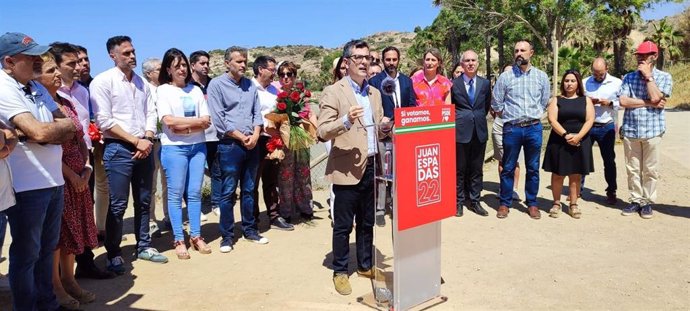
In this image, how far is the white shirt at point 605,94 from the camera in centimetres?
729

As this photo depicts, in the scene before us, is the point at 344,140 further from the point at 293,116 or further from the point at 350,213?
the point at 293,116

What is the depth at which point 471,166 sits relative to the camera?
22.8 feet

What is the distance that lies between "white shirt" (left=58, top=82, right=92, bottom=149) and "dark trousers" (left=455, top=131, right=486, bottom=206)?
14.0 ft

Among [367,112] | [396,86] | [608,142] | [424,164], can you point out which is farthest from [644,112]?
[424,164]

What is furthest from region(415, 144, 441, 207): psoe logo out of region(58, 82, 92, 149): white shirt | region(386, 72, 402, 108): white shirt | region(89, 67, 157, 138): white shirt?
region(58, 82, 92, 149): white shirt

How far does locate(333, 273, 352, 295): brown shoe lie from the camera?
14.0ft

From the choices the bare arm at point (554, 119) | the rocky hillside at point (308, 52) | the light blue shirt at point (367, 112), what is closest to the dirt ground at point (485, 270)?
the bare arm at point (554, 119)

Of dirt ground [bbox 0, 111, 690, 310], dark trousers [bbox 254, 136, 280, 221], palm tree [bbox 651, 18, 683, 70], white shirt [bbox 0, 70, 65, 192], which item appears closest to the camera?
white shirt [bbox 0, 70, 65, 192]

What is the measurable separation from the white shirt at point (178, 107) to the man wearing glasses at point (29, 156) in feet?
5.11

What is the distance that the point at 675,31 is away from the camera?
38.3m

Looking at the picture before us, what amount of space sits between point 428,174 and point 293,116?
2.48 metres

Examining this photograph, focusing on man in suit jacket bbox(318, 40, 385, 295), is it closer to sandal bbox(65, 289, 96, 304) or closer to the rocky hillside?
sandal bbox(65, 289, 96, 304)

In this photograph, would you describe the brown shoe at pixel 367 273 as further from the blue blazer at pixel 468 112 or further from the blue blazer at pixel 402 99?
the blue blazer at pixel 468 112

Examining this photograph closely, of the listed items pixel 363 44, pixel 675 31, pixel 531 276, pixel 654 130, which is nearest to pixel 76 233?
pixel 363 44
